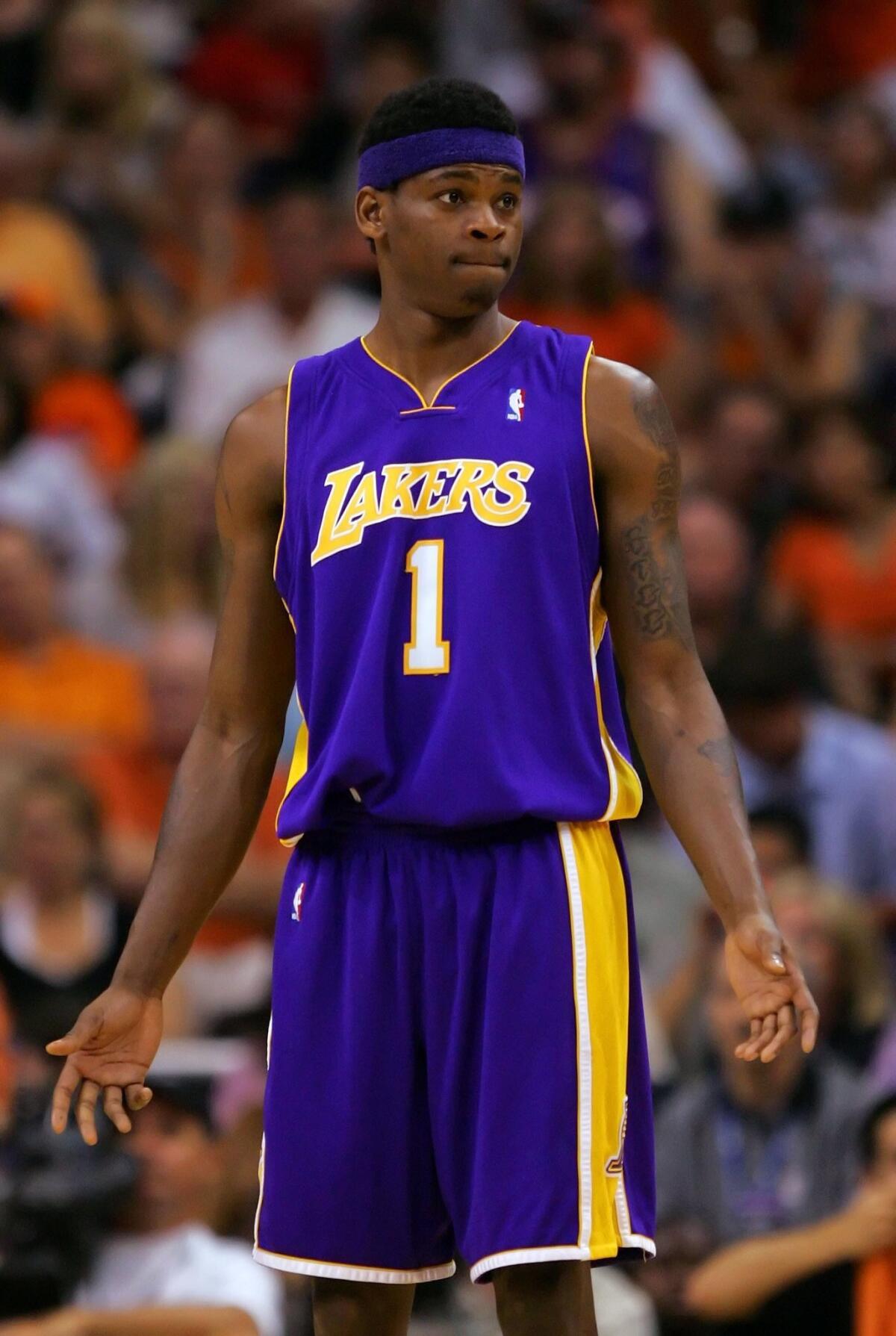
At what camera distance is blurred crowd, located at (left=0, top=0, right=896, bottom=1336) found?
552 centimetres

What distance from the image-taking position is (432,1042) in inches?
139

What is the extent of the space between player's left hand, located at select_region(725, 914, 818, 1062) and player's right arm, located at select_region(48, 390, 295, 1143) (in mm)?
873

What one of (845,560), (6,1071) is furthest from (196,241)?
(6,1071)

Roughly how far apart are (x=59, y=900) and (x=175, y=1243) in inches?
55.5

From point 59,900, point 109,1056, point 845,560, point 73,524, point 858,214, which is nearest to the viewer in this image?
point 109,1056

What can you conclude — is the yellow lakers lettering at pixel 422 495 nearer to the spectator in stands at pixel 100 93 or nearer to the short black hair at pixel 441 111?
the short black hair at pixel 441 111

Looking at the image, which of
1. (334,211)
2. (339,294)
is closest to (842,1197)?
(339,294)

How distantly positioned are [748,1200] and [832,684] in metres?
2.64

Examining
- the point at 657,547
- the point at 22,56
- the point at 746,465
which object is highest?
the point at 22,56

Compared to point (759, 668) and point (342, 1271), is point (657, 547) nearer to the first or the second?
point (342, 1271)

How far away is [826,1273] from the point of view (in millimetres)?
5352

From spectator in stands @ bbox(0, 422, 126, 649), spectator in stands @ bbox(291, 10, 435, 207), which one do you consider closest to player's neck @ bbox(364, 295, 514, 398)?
spectator in stands @ bbox(0, 422, 126, 649)

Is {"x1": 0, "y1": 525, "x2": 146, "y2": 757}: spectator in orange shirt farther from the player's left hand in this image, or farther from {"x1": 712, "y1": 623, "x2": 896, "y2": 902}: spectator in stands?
the player's left hand

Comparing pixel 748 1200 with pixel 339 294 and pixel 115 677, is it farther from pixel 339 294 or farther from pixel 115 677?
pixel 339 294
